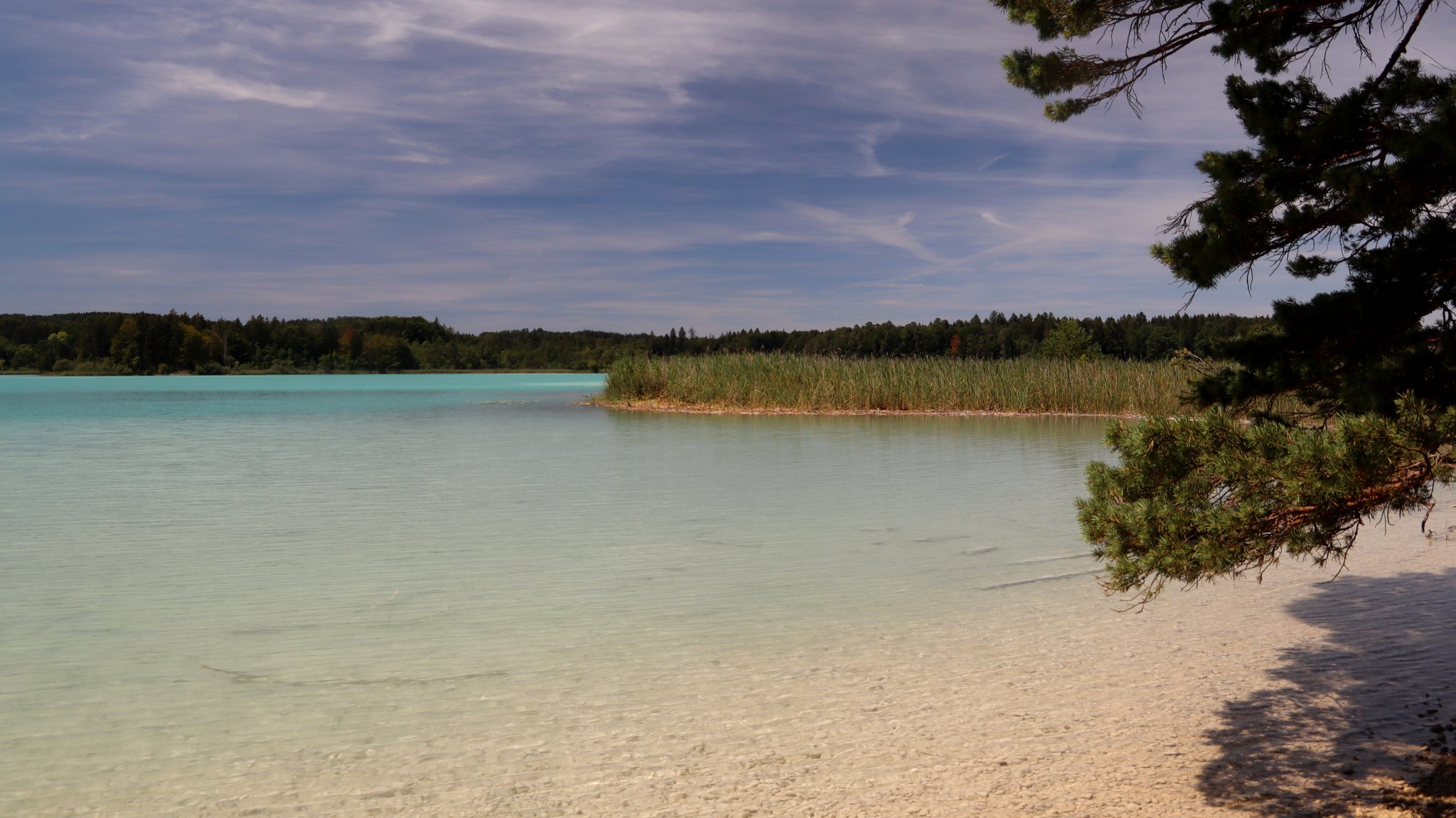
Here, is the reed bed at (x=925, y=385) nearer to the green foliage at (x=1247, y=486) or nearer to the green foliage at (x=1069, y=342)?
the green foliage at (x=1247, y=486)

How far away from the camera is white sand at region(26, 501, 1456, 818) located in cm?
245

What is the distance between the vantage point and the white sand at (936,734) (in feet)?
8.03

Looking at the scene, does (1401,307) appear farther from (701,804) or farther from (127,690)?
(127,690)

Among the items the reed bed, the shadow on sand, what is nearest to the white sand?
the shadow on sand

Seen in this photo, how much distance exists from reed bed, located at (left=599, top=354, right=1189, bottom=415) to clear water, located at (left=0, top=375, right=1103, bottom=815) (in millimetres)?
9624

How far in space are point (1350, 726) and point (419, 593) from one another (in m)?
3.87

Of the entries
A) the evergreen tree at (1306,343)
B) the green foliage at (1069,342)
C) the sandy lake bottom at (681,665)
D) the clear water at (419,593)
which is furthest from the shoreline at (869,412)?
the green foliage at (1069,342)

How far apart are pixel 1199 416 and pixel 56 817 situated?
124 inches

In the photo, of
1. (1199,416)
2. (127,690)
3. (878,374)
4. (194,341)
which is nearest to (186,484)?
(127,690)

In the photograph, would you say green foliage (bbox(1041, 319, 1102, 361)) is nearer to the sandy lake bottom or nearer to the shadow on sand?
the sandy lake bottom

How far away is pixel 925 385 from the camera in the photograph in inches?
838

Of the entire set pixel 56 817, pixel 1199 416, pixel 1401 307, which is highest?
pixel 1401 307

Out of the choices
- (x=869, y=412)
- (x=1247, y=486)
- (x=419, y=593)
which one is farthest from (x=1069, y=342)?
(x=1247, y=486)

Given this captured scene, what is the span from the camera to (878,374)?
21.5 m
